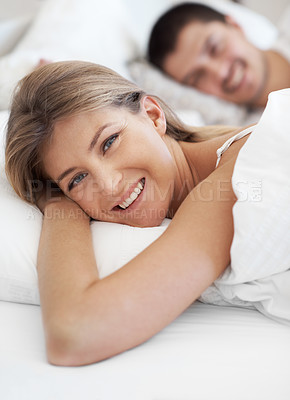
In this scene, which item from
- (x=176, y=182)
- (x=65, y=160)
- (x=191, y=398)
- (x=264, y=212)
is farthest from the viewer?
(x=176, y=182)

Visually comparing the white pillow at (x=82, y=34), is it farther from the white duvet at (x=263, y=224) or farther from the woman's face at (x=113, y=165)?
the white duvet at (x=263, y=224)

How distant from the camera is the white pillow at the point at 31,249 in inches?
33.1

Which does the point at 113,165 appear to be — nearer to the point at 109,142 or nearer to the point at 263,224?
the point at 109,142

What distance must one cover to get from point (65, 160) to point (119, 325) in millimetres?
375

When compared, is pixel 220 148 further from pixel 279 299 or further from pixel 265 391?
pixel 265 391

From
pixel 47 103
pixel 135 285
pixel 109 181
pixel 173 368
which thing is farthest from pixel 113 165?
pixel 173 368

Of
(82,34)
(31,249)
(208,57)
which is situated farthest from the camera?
(208,57)

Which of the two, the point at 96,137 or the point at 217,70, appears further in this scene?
the point at 217,70

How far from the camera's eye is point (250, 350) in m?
0.70

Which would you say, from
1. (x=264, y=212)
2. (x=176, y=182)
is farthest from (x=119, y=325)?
(x=176, y=182)

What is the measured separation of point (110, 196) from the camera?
0.92 m

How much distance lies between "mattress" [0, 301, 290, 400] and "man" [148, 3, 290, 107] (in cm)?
155

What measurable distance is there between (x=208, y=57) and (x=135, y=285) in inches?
65.8

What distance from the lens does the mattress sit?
0.63 metres
